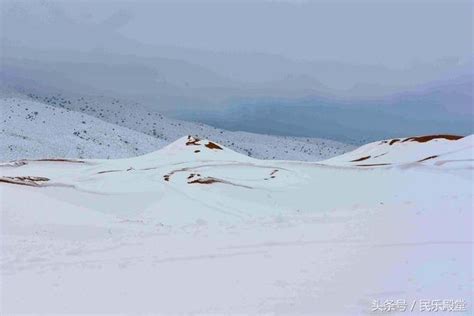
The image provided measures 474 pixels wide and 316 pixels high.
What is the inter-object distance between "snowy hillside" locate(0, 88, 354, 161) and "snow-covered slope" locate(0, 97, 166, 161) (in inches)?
37.3

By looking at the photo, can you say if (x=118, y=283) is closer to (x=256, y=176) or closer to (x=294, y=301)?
(x=294, y=301)

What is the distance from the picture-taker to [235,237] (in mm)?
9031

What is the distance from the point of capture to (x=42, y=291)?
6395 mm

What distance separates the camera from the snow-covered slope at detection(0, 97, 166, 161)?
26602mm

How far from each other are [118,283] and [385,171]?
1166cm

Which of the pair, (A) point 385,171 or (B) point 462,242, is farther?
(A) point 385,171

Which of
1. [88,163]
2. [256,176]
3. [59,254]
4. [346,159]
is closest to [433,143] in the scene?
[346,159]

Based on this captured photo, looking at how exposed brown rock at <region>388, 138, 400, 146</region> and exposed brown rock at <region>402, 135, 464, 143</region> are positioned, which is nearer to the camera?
exposed brown rock at <region>402, 135, 464, 143</region>

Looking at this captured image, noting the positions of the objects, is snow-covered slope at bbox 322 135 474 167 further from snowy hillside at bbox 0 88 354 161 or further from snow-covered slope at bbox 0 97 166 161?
snowy hillside at bbox 0 88 354 161

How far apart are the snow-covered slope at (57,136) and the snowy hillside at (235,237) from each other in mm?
8592

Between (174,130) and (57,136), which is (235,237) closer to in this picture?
(57,136)
